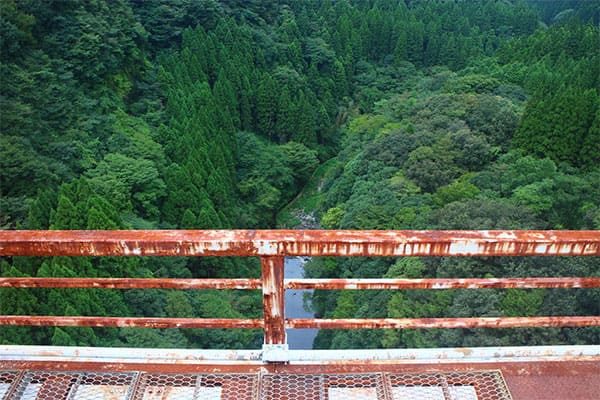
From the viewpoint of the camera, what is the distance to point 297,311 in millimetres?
20562

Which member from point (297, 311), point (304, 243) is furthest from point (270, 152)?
point (304, 243)

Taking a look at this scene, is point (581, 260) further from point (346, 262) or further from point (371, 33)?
point (371, 33)

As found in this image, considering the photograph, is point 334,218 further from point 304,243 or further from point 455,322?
point 304,243

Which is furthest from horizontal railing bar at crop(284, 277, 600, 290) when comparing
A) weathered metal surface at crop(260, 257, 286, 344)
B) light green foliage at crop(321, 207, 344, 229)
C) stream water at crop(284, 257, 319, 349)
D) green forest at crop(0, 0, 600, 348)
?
light green foliage at crop(321, 207, 344, 229)

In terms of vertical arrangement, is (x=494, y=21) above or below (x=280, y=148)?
above

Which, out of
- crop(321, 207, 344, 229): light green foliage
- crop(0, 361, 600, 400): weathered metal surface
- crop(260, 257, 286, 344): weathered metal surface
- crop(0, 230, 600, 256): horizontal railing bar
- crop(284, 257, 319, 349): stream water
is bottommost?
crop(284, 257, 319, 349): stream water

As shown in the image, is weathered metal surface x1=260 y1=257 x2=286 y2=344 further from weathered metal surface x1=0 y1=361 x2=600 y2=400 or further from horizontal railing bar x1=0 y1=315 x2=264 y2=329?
weathered metal surface x1=0 y1=361 x2=600 y2=400

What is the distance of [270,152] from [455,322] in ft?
84.4

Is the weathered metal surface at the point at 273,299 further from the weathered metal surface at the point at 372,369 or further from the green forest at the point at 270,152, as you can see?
the green forest at the point at 270,152

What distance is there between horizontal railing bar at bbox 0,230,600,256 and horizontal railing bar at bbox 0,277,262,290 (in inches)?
8.6

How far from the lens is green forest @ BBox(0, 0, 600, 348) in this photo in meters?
13.6

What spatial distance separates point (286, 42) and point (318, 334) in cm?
2116

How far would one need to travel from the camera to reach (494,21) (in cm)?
4259

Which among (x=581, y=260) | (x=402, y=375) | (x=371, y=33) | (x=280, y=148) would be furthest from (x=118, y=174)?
(x=371, y=33)
